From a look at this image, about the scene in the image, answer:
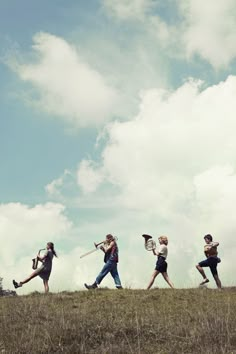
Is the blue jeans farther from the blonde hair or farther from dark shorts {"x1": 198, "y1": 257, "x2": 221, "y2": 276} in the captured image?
dark shorts {"x1": 198, "y1": 257, "x2": 221, "y2": 276}

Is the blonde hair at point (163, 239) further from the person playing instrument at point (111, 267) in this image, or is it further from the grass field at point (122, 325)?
the grass field at point (122, 325)

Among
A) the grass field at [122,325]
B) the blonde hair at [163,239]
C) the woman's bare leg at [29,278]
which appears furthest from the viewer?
the woman's bare leg at [29,278]

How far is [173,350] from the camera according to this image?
8.52 meters

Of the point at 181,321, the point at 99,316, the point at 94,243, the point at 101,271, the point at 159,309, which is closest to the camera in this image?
the point at 181,321

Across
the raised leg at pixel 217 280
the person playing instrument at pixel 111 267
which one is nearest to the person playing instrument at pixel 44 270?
the person playing instrument at pixel 111 267

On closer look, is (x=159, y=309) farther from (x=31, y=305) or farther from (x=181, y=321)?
(x=31, y=305)

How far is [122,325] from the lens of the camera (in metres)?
10.1

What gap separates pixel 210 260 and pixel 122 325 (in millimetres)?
8268

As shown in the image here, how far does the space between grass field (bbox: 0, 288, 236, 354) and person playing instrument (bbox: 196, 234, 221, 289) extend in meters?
2.86

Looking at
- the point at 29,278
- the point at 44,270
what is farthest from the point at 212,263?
the point at 29,278

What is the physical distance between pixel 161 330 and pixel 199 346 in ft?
4.46

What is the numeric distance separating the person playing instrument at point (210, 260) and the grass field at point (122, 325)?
286 cm

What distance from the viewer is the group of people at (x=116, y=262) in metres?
17.8

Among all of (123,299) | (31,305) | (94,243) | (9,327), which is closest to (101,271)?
(94,243)
